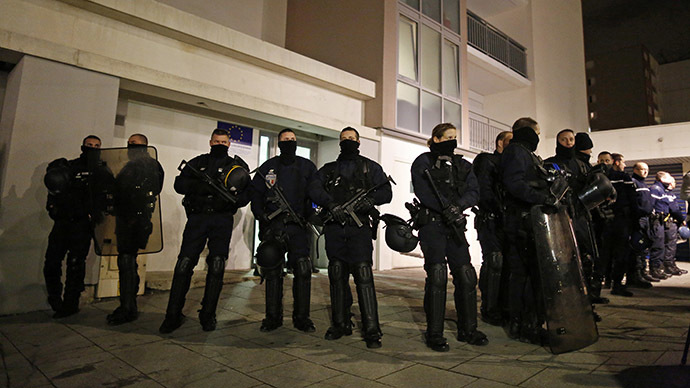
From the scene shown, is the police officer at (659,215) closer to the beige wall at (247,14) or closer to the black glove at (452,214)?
the black glove at (452,214)

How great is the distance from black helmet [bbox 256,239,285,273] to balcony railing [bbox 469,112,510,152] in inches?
425

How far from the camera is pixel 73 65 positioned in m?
4.76

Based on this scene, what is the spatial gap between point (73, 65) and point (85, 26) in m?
0.75

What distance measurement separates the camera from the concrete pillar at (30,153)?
4.27 metres

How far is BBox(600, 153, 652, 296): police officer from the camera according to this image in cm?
559

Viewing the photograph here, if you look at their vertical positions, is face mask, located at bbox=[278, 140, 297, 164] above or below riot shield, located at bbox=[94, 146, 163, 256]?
above

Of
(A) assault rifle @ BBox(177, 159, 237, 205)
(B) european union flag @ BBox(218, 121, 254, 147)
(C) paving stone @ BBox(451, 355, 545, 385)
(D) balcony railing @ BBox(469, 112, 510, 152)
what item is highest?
(D) balcony railing @ BBox(469, 112, 510, 152)

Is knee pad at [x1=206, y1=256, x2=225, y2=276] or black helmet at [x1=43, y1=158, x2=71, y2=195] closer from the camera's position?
knee pad at [x1=206, y1=256, x2=225, y2=276]

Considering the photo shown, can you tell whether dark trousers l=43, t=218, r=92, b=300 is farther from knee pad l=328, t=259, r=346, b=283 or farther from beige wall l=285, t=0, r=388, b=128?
beige wall l=285, t=0, r=388, b=128

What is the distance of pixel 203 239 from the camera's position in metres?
3.69

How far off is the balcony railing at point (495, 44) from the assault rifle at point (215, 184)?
11.4m

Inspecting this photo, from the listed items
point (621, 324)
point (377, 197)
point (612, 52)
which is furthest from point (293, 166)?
point (612, 52)

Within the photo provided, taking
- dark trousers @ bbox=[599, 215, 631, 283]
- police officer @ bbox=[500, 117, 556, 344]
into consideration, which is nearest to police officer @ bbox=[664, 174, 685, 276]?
dark trousers @ bbox=[599, 215, 631, 283]

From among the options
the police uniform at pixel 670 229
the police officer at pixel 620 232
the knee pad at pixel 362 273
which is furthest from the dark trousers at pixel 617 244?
the knee pad at pixel 362 273
